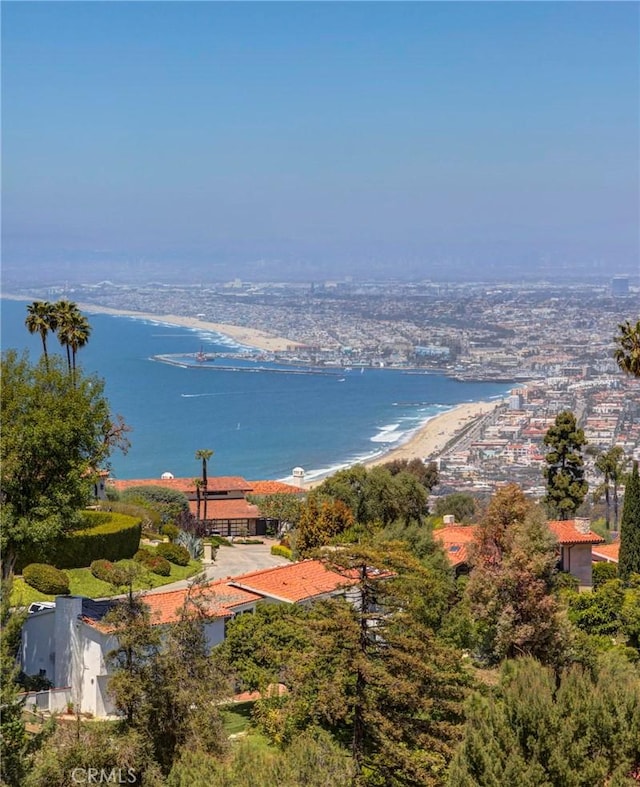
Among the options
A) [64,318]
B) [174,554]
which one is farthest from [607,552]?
[64,318]

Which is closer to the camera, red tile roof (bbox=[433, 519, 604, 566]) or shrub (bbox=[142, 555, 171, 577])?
shrub (bbox=[142, 555, 171, 577])

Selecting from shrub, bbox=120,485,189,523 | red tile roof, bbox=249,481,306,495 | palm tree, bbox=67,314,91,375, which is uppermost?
palm tree, bbox=67,314,91,375

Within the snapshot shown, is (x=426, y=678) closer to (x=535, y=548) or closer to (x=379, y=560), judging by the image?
(x=379, y=560)

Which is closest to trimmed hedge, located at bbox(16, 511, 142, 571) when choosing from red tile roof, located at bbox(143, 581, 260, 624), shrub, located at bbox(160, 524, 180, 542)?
red tile roof, located at bbox(143, 581, 260, 624)

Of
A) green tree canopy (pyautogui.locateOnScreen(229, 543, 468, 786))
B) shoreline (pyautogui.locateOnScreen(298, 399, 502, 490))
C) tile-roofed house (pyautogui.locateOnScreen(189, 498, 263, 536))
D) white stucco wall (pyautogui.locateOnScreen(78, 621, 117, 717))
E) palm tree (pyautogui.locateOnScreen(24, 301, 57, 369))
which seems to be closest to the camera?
green tree canopy (pyautogui.locateOnScreen(229, 543, 468, 786))

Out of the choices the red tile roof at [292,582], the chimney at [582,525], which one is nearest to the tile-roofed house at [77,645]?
the red tile roof at [292,582]

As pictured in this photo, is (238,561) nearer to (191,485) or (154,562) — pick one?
(154,562)

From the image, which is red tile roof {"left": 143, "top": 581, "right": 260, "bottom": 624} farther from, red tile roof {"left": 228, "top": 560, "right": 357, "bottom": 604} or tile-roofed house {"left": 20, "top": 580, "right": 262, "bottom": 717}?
red tile roof {"left": 228, "top": 560, "right": 357, "bottom": 604}

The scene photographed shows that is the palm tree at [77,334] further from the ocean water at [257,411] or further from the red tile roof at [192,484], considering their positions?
the ocean water at [257,411]
